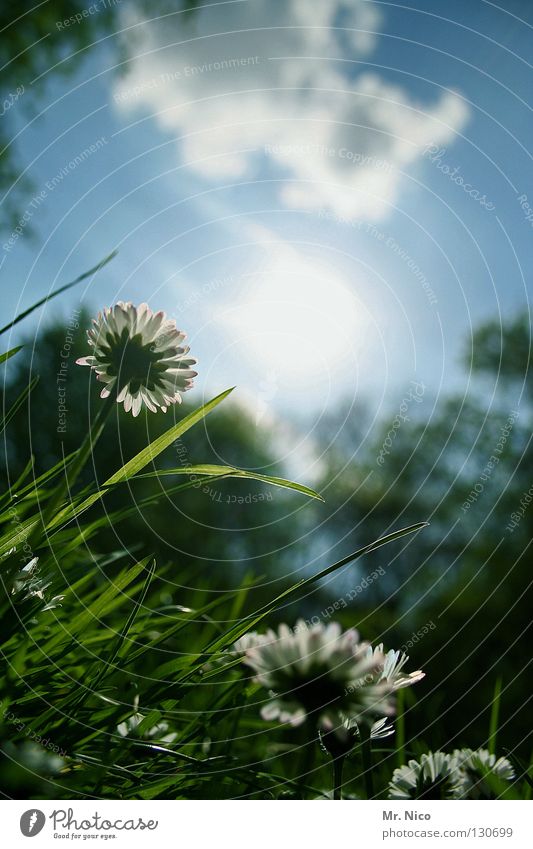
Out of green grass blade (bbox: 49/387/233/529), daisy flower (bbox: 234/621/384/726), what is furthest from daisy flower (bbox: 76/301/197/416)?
daisy flower (bbox: 234/621/384/726)

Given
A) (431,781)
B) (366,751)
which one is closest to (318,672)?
(366,751)

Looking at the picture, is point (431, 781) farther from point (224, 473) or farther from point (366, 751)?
point (224, 473)

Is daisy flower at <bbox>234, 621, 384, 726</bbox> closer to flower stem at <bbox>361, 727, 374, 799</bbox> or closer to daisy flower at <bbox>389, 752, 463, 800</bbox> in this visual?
flower stem at <bbox>361, 727, 374, 799</bbox>

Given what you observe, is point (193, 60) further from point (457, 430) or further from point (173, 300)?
point (457, 430)

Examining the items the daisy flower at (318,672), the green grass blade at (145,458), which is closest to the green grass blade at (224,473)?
the green grass blade at (145,458)

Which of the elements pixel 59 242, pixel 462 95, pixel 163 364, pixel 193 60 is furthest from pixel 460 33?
pixel 163 364

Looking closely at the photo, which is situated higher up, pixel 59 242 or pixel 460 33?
pixel 460 33
